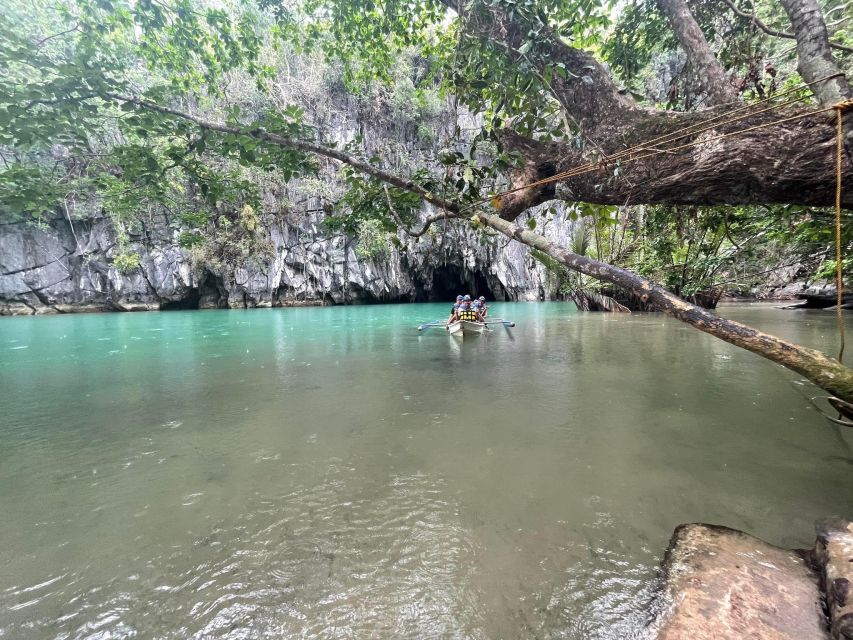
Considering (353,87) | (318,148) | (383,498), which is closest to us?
(383,498)

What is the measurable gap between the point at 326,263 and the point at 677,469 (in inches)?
845

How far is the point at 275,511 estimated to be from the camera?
1.75m

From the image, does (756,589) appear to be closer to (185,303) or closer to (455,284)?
(185,303)

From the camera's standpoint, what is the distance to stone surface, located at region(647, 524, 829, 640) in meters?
1.03

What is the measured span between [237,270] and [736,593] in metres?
23.4

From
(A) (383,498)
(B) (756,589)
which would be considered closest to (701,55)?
(B) (756,589)

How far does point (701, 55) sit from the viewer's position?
2.59m

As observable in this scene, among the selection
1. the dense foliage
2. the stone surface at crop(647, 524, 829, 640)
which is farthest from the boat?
the stone surface at crop(647, 524, 829, 640)

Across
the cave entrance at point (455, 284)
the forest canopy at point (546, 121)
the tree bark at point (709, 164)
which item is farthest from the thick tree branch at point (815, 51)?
the cave entrance at point (455, 284)

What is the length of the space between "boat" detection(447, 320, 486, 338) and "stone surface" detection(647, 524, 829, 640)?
6929 millimetres

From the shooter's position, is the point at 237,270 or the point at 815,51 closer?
the point at 815,51

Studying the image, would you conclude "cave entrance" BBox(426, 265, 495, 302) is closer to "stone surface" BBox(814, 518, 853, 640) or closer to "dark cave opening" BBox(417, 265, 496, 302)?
"dark cave opening" BBox(417, 265, 496, 302)

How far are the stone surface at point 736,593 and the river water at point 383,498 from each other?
0.32 feet

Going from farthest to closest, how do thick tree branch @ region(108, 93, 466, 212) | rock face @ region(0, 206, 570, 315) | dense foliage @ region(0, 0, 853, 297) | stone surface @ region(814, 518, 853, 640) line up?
rock face @ region(0, 206, 570, 315)
thick tree branch @ region(108, 93, 466, 212)
dense foliage @ region(0, 0, 853, 297)
stone surface @ region(814, 518, 853, 640)
